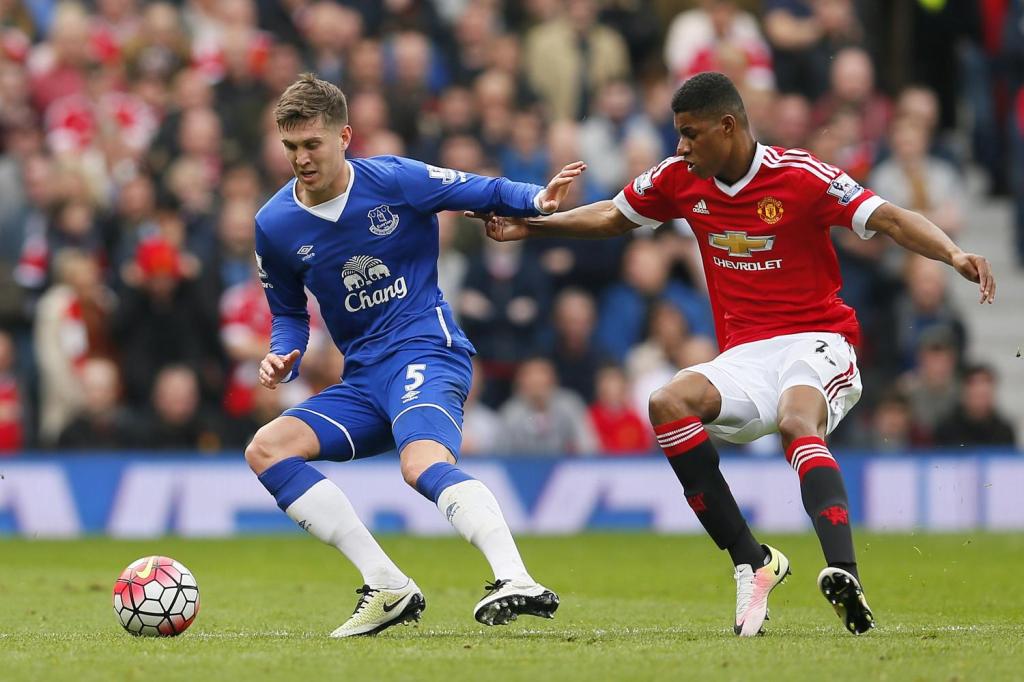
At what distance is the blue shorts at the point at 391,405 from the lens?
8273 mm

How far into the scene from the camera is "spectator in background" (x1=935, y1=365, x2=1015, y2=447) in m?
16.2

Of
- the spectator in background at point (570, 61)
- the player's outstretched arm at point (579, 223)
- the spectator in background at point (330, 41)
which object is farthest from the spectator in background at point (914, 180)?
the player's outstretched arm at point (579, 223)

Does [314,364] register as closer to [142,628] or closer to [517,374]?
[517,374]

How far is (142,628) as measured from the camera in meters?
8.21

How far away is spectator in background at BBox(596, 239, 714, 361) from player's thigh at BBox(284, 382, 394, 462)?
8560 mm

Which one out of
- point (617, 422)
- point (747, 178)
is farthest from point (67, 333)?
point (747, 178)

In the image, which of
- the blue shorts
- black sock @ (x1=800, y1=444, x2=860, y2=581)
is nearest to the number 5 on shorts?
the blue shorts

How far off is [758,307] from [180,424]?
340 inches

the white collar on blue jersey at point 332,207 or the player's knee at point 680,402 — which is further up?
the white collar on blue jersey at point 332,207

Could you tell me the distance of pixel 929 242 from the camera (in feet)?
26.2

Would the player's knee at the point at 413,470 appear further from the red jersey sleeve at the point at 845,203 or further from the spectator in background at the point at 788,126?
the spectator in background at the point at 788,126

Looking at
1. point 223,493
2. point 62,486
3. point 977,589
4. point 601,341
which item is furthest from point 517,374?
point 977,589

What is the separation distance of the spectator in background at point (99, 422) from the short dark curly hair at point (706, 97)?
8.98 metres

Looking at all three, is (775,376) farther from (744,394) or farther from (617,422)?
(617,422)
